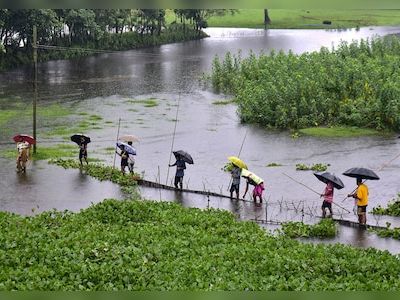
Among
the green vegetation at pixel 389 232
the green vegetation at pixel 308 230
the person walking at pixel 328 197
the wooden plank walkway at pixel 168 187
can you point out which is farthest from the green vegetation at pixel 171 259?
the wooden plank walkway at pixel 168 187

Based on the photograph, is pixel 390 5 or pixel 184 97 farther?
pixel 184 97

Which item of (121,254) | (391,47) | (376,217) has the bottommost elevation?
(376,217)

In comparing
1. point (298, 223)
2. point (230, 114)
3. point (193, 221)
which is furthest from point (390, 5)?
point (230, 114)

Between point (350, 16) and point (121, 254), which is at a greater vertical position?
point (350, 16)

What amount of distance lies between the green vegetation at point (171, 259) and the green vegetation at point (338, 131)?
1671 centimetres

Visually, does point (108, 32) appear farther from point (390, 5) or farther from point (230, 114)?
point (390, 5)

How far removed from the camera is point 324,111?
109ft

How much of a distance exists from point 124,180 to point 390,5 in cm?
2034

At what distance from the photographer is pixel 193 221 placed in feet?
50.6

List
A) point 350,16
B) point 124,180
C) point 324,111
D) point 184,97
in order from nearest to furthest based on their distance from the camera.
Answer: point 124,180 → point 324,111 → point 184,97 → point 350,16

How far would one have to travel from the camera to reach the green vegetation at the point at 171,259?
9.89m

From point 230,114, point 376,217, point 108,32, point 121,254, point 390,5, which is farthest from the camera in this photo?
point 108,32

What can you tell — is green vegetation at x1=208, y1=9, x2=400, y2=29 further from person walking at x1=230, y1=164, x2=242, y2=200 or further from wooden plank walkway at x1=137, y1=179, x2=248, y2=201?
person walking at x1=230, y1=164, x2=242, y2=200

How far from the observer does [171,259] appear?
37.9ft
